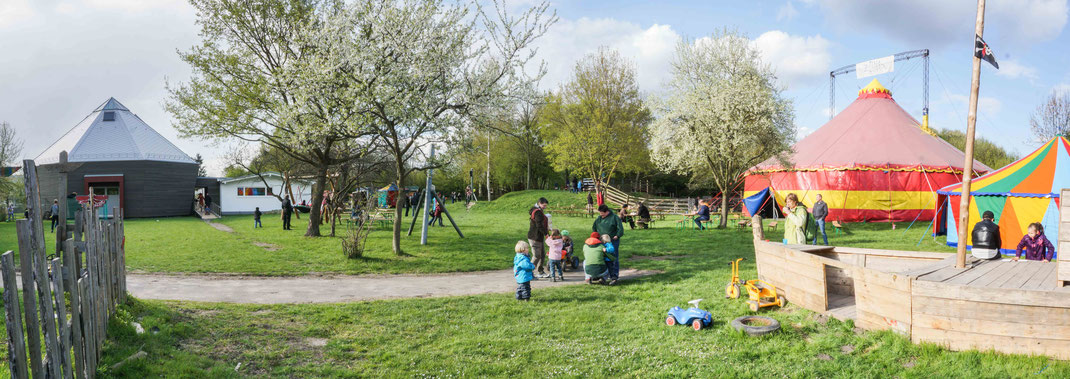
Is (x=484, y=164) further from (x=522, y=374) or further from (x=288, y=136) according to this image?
(x=522, y=374)

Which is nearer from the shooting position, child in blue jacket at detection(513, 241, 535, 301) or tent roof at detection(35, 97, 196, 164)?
child in blue jacket at detection(513, 241, 535, 301)

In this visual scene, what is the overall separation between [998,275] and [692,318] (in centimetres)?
320

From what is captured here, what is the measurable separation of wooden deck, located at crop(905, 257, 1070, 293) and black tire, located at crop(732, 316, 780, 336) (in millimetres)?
1480

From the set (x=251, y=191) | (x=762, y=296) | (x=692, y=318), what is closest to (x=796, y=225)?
(x=762, y=296)

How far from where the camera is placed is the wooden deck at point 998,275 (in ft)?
17.6

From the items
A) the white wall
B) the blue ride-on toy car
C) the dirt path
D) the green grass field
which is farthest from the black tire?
the white wall

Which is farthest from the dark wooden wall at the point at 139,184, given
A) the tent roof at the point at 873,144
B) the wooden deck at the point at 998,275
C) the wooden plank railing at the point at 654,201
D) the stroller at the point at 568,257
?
the wooden deck at the point at 998,275

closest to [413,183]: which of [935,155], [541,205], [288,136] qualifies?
[288,136]

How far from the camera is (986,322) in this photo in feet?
16.9

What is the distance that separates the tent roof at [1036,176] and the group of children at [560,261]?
10488mm

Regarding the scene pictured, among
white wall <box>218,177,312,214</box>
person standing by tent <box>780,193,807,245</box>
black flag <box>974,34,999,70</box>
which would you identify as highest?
black flag <box>974,34,999,70</box>

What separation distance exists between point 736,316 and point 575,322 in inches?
82.1

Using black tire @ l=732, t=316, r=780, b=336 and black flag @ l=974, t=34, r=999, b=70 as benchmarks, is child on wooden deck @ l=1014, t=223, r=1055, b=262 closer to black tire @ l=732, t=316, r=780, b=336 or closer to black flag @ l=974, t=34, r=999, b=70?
black flag @ l=974, t=34, r=999, b=70

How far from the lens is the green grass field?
541cm
